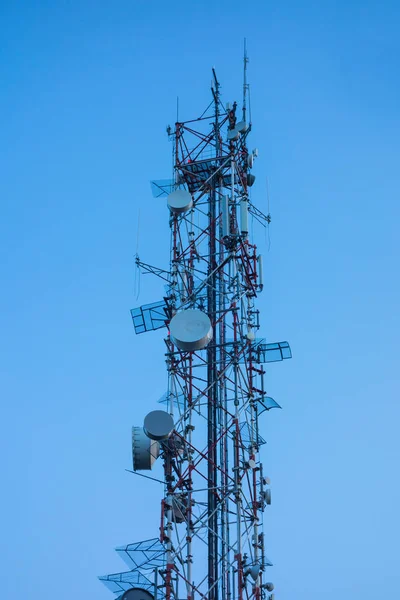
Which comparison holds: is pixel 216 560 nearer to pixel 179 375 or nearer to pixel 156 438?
pixel 156 438

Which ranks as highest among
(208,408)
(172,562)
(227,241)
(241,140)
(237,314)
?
(241,140)

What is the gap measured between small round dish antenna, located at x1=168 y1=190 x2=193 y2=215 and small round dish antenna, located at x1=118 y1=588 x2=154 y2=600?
11.7 meters

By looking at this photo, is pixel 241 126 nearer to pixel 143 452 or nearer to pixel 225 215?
pixel 225 215

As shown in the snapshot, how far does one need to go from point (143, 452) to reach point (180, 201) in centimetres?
847

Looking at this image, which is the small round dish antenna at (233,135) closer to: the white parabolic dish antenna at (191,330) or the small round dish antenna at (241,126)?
the small round dish antenna at (241,126)

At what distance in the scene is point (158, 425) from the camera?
20359 mm

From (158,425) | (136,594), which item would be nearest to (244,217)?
(158,425)

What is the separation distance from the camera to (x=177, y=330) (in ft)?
69.3

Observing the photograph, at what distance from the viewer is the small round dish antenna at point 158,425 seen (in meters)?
20.2

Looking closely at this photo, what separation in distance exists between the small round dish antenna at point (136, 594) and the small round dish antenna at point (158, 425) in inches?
155

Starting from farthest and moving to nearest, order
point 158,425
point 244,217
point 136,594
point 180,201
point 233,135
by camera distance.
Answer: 1. point 233,135
2. point 180,201
3. point 244,217
4. point 158,425
5. point 136,594

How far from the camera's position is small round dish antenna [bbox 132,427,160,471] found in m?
20.5

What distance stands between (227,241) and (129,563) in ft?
33.2

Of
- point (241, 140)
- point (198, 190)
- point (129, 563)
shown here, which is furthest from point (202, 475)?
point (241, 140)
